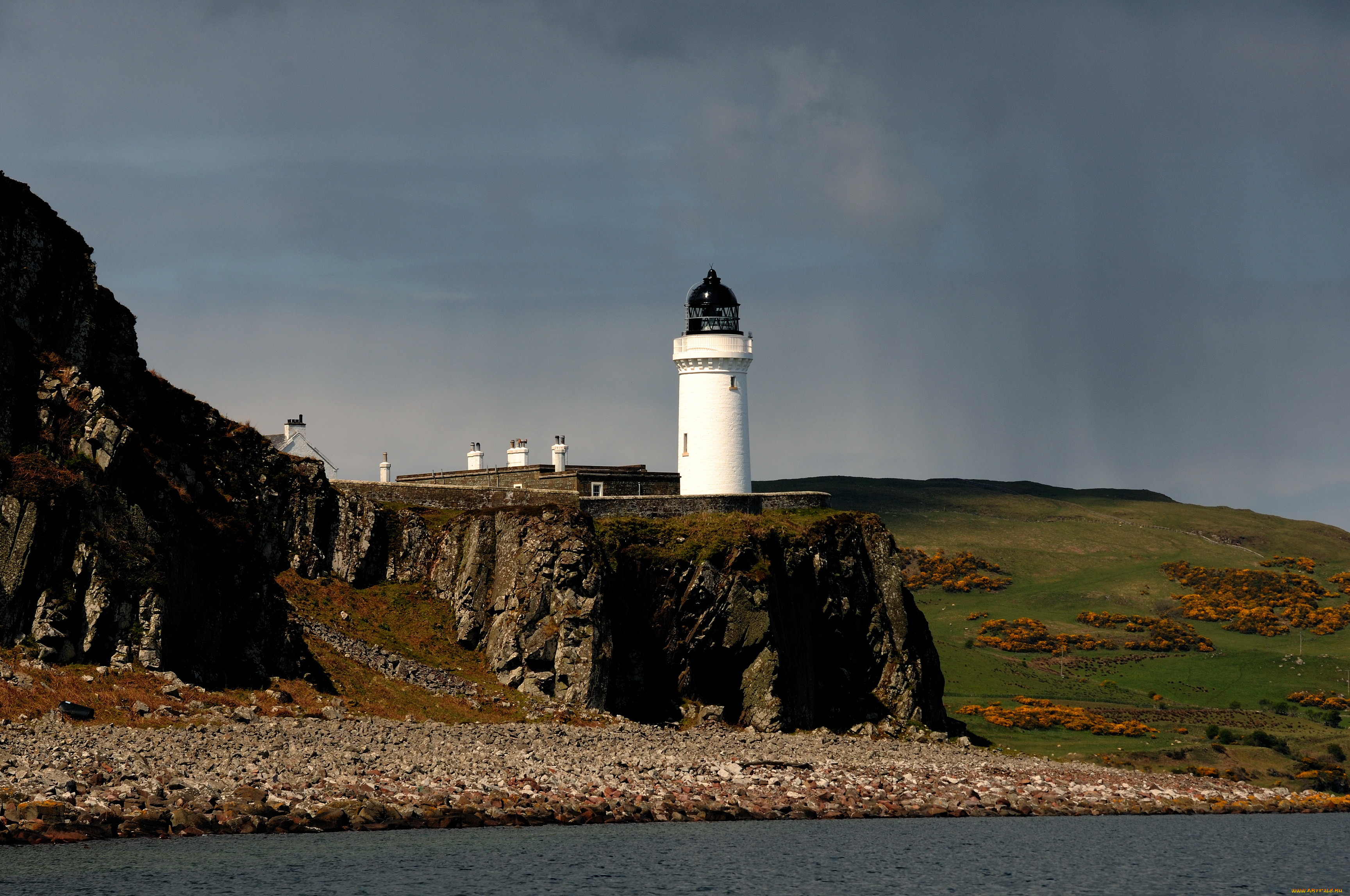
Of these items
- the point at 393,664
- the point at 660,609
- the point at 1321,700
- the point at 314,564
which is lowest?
the point at 1321,700

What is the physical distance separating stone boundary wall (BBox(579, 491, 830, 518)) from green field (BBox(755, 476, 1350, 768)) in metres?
19.7

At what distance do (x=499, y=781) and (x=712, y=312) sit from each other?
35.5m

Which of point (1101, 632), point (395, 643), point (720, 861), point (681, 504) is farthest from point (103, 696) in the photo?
point (1101, 632)

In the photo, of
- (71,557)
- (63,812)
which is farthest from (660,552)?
(63,812)

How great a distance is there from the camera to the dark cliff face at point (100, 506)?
48.3 meters

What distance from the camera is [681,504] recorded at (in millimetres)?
72312

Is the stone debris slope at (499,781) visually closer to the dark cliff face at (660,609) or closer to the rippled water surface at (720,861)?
the rippled water surface at (720,861)

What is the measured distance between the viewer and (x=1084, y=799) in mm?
59656

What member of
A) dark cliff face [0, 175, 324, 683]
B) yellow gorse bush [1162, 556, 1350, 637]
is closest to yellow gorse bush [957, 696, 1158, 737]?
yellow gorse bush [1162, 556, 1350, 637]

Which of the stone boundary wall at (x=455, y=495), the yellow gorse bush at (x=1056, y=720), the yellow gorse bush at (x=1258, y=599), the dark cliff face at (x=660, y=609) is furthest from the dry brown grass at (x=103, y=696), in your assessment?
the yellow gorse bush at (x=1258, y=599)

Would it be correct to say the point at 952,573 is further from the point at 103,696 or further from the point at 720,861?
the point at 103,696

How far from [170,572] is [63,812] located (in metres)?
15.7

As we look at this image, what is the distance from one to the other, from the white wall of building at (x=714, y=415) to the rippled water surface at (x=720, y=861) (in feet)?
86.0

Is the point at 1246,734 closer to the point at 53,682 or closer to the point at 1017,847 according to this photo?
the point at 1017,847
